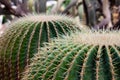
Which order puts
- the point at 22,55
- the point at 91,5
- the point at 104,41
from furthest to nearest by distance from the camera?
the point at 91,5
the point at 22,55
the point at 104,41

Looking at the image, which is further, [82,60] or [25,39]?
[25,39]

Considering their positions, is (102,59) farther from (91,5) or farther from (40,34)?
(91,5)

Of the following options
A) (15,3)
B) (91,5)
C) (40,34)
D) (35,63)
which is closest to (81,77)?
(35,63)

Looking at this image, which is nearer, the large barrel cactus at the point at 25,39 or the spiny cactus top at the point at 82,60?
the spiny cactus top at the point at 82,60

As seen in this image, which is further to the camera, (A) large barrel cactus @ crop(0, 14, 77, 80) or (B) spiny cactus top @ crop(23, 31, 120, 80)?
(A) large barrel cactus @ crop(0, 14, 77, 80)
